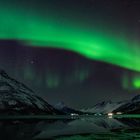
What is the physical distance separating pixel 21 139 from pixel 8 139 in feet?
5.34

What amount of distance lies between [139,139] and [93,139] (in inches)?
242

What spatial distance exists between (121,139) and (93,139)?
3.87m

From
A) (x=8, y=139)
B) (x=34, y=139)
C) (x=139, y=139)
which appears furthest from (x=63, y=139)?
(x=139, y=139)

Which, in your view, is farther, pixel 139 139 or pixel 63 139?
pixel 63 139

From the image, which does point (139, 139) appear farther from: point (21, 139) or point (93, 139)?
point (21, 139)

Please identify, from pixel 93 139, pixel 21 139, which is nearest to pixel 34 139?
pixel 21 139

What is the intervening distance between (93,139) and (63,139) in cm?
403

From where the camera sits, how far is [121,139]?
38969 mm

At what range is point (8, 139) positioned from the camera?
126 ft

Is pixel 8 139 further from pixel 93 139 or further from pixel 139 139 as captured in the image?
pixel 139 139

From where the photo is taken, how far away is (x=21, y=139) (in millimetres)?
38438

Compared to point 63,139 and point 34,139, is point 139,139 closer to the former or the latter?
point 63,139

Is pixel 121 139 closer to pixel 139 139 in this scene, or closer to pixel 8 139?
pixel 139 139

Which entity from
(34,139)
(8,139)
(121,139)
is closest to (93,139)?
(121,139)
